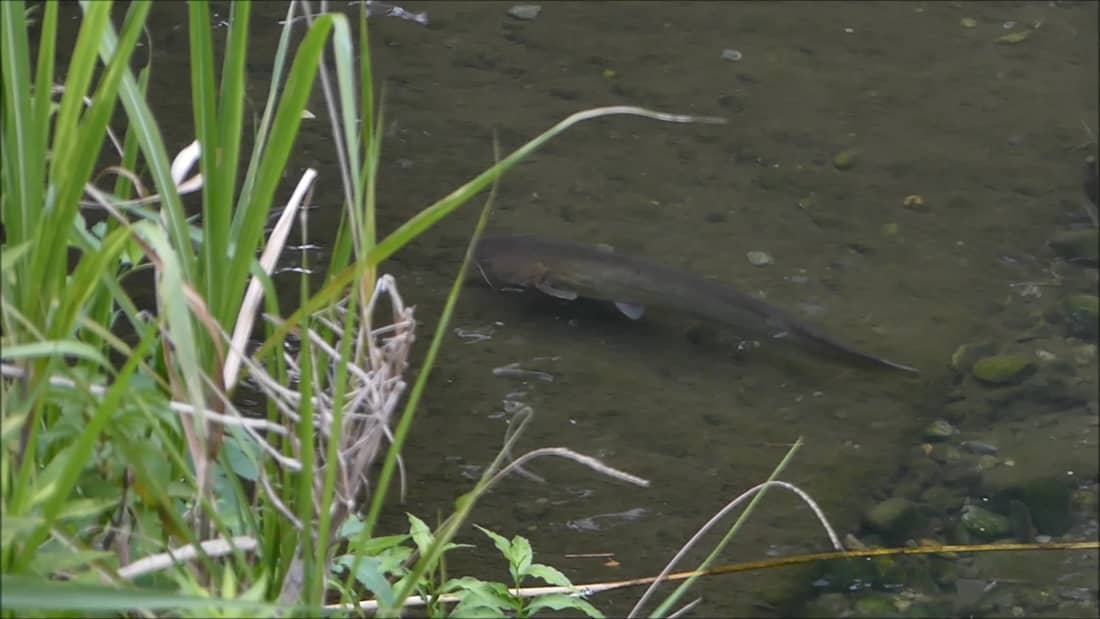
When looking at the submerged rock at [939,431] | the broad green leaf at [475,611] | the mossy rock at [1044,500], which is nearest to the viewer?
the broad green leaf at [475,611]

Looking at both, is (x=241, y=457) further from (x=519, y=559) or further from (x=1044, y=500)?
(x=1044, y=500)

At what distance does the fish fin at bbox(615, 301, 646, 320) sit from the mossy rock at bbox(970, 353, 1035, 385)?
0.89m

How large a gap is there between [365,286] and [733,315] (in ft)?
7.43

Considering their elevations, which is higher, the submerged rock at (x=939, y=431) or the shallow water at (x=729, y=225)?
the shallow water at (x=729, y=225)

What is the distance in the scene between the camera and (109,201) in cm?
115

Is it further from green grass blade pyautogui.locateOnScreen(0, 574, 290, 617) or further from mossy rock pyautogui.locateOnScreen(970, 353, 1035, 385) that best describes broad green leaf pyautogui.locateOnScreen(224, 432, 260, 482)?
mossy rock pyautogui.locateOnScreen(970, 353, 1035, 385)

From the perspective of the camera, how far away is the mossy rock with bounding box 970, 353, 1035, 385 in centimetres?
332

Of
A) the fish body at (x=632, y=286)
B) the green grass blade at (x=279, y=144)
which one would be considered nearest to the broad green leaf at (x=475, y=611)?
the green grass blade at (x=279, y=144)

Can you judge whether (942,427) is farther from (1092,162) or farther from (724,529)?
(1092,162)

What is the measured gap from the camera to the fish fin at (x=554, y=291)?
328cm

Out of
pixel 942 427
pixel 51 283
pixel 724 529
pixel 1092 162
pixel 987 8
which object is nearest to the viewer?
pixel 51 283

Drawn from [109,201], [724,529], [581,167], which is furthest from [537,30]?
[109,201]

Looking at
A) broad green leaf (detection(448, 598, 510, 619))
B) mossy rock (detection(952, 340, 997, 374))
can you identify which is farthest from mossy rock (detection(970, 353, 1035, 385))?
broad green leaf (detection(448, 598, 510, 619))

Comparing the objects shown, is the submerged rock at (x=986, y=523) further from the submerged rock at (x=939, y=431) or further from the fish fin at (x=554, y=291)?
the fish fin at (x=554, y=291)
